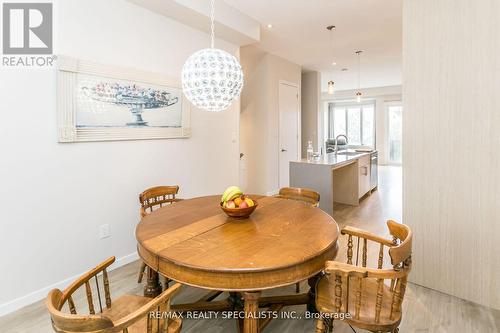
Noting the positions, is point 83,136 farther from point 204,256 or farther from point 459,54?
point 459,54

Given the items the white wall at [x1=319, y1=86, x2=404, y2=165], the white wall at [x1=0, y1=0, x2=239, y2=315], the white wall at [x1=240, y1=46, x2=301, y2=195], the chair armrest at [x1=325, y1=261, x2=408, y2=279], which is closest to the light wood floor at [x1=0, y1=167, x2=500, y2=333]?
the white wall at [x1=0, y1=0, x2=239, y2=315]

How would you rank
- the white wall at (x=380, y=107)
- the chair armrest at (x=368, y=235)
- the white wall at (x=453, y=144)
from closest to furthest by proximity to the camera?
the chair armrest at (x=368, y=235)
the white wall at (x=453, y=144)
the white wall at (x=380, y=107)

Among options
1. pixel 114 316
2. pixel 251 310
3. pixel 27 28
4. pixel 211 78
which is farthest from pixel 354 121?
pixel 114 316

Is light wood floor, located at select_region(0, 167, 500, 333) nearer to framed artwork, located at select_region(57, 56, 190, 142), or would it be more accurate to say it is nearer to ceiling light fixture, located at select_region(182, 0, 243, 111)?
framed artwork, located at select_region(57, 56, 190, 142)

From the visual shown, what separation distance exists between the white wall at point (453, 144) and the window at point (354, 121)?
A: 9076mm

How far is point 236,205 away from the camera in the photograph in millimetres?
1858

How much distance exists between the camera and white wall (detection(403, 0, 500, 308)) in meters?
2.05

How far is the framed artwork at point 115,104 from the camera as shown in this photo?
7.88 feet

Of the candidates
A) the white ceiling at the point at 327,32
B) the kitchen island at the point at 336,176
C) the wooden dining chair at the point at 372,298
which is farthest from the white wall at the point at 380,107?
the wooden dining chair at the point at 372,298

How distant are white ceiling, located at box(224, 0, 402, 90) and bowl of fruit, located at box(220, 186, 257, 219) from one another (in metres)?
2.49

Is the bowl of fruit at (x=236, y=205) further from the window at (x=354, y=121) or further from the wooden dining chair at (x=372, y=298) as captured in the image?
the window at (x=354, y=121)

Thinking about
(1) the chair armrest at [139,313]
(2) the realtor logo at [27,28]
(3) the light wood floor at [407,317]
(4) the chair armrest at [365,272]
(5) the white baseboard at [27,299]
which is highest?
(2) the realtor logo at [27,28]

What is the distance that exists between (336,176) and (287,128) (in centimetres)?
144

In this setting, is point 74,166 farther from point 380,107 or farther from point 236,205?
point 380,107
